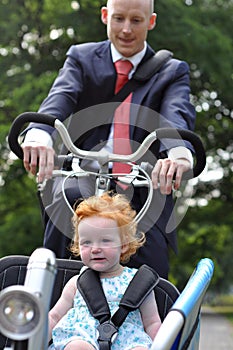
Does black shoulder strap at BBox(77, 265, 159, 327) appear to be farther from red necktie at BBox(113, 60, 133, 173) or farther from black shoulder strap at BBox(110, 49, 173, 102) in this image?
black shoulder strap at BBox(110, 49, 173, 102)

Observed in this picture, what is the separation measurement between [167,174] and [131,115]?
705mm

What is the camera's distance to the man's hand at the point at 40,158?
336cm

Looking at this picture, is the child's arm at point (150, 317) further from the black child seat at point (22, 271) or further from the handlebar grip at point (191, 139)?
the handlebar grip at point (191, 139)

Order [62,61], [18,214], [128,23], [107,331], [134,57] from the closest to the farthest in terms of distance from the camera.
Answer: [107,331], [128,23], [134,57], [62,61], [18,214]

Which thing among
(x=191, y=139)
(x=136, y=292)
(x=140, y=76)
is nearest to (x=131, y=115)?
(x=140, y=76)

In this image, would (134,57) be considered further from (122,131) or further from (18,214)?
(18,214)

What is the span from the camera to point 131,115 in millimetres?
3938

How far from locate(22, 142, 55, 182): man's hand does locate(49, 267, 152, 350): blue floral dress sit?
0.53m

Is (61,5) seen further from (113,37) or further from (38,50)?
(113,37)

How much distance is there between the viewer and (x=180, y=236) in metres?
24.1

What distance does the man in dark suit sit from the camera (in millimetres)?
3463

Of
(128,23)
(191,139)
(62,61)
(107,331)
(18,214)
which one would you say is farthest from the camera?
(18,214)

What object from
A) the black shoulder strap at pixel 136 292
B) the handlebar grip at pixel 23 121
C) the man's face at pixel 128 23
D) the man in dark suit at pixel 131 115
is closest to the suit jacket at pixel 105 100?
the man in dark suit at pixel 131 115

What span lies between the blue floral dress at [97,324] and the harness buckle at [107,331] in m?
0.02
